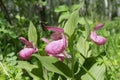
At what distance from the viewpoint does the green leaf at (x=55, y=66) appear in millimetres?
1286

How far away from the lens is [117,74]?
1812mm

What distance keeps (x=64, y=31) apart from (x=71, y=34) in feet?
0.10

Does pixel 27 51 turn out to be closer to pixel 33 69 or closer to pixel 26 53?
pixel 26 53

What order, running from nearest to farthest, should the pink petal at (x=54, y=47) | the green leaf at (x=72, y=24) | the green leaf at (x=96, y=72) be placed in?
the pink petal at (x=54, y=47), the green leaf at (x=72, y=24), the green leaf at (x=96, y=72)

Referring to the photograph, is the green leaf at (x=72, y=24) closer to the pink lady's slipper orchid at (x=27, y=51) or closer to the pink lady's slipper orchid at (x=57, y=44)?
the pink lady's slipper orchid at (x=57, y=44)

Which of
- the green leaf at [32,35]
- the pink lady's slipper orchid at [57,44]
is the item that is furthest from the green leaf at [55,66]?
the green leaf at [32,35]

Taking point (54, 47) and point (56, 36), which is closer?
point (54, 47)

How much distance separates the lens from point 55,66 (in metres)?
1.32

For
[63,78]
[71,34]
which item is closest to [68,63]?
[63,78]

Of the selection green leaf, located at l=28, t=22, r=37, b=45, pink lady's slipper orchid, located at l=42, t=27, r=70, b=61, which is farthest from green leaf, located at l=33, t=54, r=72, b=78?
green leaf, located at l=28, t=22, r=37, b=45

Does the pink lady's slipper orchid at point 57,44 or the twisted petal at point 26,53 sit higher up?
the pink lady's slipper orchid at point 57,44

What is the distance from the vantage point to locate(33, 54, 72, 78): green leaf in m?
1.29

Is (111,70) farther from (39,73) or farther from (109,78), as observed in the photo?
(39,73)

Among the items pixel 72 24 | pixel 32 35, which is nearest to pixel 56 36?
→ pixel 72 24
